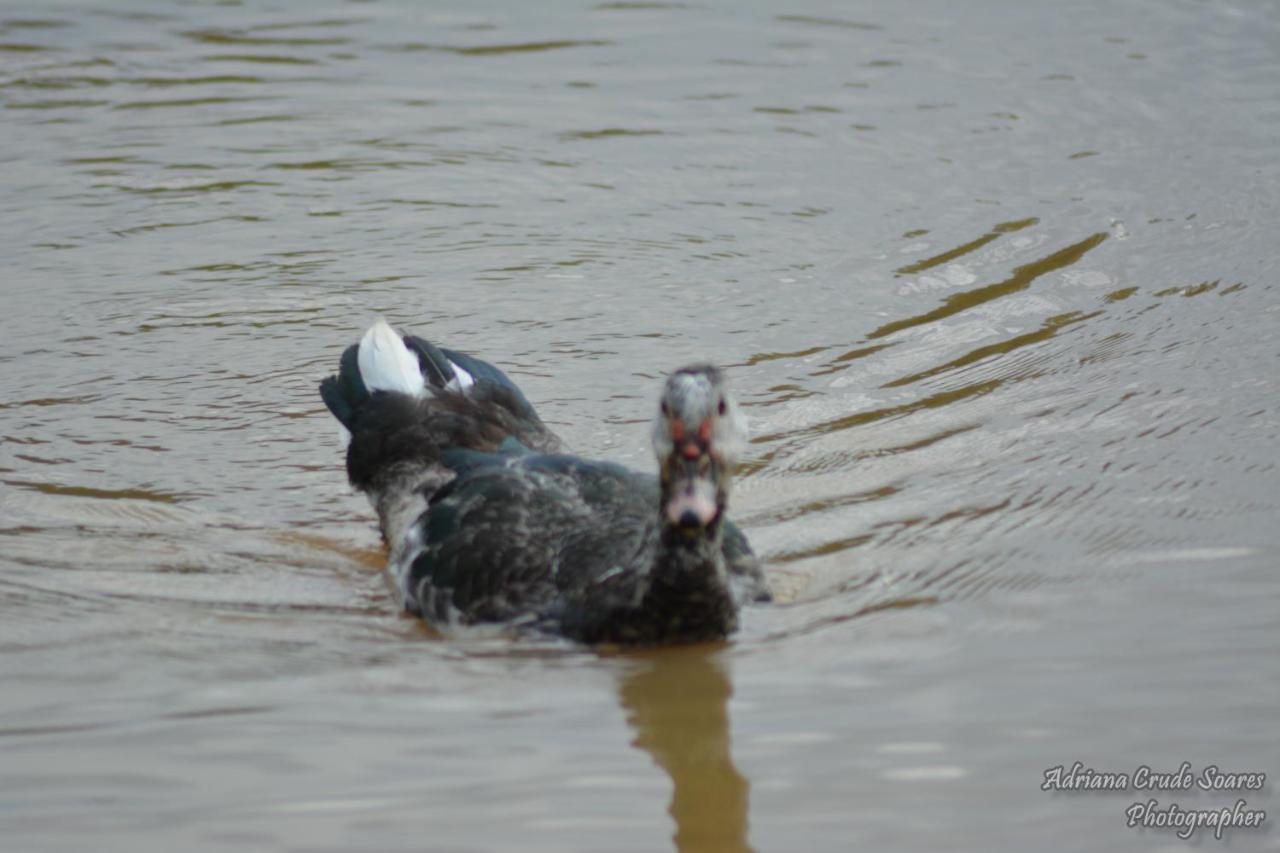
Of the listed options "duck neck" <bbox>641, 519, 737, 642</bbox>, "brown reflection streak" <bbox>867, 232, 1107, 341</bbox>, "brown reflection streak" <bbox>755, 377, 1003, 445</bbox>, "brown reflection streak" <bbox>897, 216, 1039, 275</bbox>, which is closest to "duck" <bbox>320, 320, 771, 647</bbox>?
"duck neck" <bbox>641, 519, 737, 642</bbox>

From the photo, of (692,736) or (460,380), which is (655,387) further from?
(692,736)

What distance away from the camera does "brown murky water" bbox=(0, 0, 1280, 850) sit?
521 cm

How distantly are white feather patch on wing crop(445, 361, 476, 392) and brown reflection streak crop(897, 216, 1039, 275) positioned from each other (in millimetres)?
3073

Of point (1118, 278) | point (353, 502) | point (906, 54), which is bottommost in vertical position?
point (353, 502)

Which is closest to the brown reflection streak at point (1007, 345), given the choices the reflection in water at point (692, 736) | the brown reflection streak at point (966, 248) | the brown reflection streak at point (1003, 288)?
the brown reflection streak at point (1003, 288)

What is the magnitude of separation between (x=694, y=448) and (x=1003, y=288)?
4264mm

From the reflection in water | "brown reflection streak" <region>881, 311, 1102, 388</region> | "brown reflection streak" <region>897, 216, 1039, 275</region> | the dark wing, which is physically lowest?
the reflection in water

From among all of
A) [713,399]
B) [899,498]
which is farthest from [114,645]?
[899,498]

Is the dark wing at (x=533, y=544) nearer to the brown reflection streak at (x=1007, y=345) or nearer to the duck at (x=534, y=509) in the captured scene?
the duck at (x=534, y=509)

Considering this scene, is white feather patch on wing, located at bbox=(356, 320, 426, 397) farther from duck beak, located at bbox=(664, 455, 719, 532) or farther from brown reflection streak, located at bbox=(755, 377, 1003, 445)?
duck beak, located at bbox=(664, 455, 719, 532)

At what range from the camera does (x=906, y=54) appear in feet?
43.8

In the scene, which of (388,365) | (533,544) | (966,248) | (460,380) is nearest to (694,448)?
(533,544)

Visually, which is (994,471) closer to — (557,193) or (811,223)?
(811,223)

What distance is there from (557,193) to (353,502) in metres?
4.01
